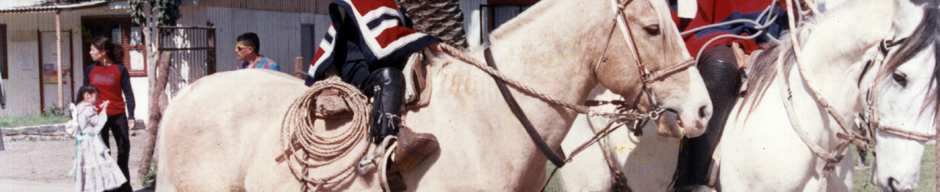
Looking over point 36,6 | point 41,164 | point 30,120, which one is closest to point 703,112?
point 41,164

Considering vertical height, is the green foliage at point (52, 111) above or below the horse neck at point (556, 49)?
below

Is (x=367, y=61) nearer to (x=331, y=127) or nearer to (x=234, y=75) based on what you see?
(x=331, y=127)

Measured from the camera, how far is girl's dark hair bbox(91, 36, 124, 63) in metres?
7.27

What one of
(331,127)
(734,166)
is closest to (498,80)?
(331,127)

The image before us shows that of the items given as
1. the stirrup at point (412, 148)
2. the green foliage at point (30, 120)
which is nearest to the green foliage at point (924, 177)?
the stirrup at point (412, 148)

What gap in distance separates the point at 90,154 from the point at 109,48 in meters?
1.03

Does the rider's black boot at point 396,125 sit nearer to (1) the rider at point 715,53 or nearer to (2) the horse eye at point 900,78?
(1) the rider at point 715,53

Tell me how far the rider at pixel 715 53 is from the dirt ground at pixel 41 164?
5.78 m

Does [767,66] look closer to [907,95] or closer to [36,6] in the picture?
[907,95]

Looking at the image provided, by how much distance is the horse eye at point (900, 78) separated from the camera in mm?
2896

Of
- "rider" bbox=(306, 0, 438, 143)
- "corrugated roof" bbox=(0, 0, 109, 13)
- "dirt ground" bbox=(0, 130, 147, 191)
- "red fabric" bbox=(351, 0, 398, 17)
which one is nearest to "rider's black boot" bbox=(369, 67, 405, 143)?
"rider" bbox=(306, 0, 438, 143)

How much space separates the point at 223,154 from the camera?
11.7ft

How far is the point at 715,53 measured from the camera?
3.64 meters

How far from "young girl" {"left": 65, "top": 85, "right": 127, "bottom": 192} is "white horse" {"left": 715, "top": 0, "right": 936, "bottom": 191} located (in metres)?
5.31
